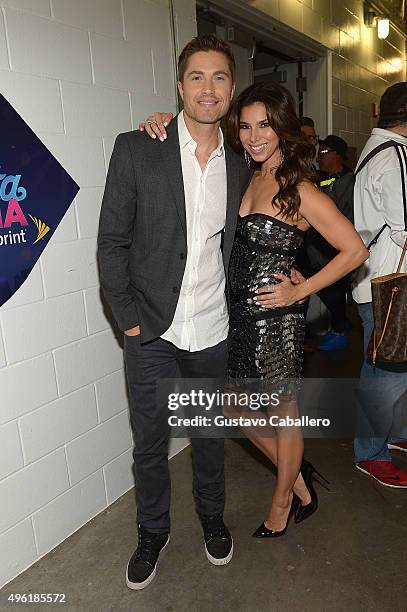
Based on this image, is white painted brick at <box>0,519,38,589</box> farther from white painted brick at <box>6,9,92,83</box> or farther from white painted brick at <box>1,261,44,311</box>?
white painted brick at <box>6,9,92,83</box>

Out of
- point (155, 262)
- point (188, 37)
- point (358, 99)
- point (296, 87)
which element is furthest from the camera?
point (358, 99)

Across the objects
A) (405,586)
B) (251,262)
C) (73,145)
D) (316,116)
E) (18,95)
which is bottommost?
(405,586)

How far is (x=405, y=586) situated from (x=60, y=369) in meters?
1.50

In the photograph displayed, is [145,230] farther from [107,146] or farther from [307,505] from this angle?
[307,505]

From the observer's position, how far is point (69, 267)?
6.86 ft

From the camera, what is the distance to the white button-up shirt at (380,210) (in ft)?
7.34

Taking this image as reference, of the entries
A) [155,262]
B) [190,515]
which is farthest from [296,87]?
[190,515]

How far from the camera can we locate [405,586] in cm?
182

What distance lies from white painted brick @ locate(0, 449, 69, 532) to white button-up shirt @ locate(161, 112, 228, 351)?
75 cm

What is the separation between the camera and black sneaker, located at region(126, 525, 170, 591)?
1.89 meters

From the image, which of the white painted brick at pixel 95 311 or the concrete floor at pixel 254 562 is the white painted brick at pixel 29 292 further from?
the concrete floor at pixel 254 562

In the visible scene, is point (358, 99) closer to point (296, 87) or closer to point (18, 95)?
point (296, 87)

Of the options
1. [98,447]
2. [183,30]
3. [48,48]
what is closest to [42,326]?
[98,447]

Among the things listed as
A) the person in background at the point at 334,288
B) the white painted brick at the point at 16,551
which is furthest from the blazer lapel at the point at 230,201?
the person in background at the point at 334,288
